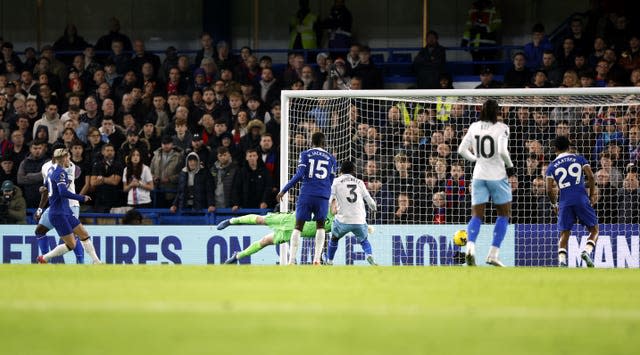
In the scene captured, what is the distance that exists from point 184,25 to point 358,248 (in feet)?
31.6

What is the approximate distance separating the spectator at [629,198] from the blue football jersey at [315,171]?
16.0 ft

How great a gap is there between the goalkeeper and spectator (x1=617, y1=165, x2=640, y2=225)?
14.3ft

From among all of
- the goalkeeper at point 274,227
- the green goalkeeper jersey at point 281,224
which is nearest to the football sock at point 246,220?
the goalkeeper at point 274,227

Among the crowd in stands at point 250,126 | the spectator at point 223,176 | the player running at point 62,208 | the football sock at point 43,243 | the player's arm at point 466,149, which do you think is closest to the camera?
the player's arm at point 466,149

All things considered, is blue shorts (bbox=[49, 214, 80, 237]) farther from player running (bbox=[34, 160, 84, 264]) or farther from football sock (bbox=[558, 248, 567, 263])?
football sock (bbox=[558, 248, 567, 263])

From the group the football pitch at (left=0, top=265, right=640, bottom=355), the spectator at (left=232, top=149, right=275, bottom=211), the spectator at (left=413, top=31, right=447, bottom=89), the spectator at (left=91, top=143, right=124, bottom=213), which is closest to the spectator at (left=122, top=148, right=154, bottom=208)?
the spectator at (left=91, top=143, right=124, bottom=213)

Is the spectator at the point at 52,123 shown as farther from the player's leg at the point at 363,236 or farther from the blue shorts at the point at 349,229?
the player's leg at the point at 363,236

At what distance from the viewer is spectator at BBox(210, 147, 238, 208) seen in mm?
18062

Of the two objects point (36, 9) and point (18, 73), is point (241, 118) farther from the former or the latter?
point (36, 9)

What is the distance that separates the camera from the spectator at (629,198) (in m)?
16.6

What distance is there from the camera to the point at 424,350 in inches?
190

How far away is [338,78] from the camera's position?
19938 mm

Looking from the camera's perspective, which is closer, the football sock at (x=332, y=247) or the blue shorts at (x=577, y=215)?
the blue shorts at (x=577, y=215)

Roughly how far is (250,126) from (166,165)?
1.60 meters
